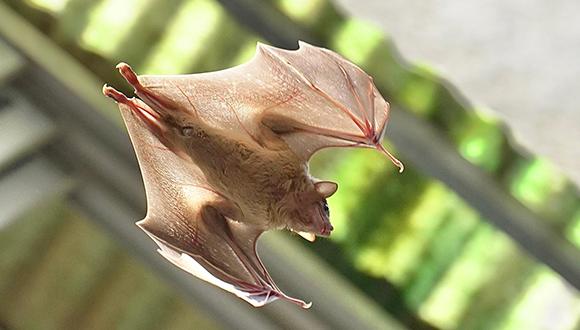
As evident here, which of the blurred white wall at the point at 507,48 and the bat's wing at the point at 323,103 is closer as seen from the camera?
the bat's wing at the point at 323,103

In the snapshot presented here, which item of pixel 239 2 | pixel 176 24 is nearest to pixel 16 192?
pixel 176 24

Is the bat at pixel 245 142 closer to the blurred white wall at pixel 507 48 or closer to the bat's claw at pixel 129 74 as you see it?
the bat's claw at pixel 129 74

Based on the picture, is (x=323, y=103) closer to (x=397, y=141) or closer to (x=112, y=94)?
(x=112, y=94)

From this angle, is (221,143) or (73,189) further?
(73,189)

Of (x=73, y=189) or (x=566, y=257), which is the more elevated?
(x=566, y=257)

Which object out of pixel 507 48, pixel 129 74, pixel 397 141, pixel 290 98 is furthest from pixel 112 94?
pixel 507 48

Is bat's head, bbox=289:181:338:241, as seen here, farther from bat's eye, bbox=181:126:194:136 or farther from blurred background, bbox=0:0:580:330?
blurred background, bbox=0:0:580:330

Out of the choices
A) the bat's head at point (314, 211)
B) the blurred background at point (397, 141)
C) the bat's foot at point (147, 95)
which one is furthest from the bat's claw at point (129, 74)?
the blurred background at point (397, 141)

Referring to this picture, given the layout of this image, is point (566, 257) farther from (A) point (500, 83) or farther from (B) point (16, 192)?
(B) point (16, 192)
